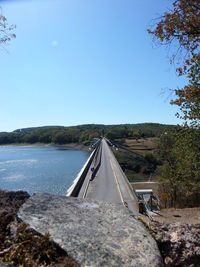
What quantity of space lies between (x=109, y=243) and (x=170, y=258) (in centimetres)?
66

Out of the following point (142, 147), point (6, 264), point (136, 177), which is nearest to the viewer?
point (6, 264)

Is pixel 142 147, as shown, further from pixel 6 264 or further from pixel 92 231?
pixel 6 264

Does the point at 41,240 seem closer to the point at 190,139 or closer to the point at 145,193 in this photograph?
the point at 190,139

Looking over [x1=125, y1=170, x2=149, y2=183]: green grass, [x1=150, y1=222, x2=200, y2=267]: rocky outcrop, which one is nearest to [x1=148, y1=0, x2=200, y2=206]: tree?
[x1=150, y1=222, x2=200, y2=267]: rocky outcrop

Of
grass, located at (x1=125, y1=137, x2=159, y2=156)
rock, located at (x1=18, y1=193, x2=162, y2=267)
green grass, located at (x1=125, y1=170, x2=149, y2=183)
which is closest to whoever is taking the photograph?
rock, located at (x1=18, y1=193, x2=162, y2=267)

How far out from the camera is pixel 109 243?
2.36 meters

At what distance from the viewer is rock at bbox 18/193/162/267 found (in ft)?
7.04

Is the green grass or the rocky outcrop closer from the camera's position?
the rocky outcrop

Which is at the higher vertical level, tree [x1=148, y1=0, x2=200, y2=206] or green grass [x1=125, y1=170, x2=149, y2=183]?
tree [x1=148, y1=0, x2=200, y2=206]

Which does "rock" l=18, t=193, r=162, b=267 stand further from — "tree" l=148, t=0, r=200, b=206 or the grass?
the grass

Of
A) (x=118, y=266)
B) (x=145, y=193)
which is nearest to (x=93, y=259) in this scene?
(x=118, y=266)

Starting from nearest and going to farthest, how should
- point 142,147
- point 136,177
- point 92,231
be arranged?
point 92,231, point 136,177, point 142,147

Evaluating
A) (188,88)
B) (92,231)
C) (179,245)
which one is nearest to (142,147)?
(188,88)

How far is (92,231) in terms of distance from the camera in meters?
2.53
